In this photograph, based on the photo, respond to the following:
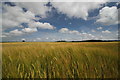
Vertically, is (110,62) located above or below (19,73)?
above

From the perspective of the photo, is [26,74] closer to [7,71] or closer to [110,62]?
[7,71]

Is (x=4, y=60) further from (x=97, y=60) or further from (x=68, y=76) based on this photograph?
(x=97, y=60)

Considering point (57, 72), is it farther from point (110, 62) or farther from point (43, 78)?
point (110, 62)

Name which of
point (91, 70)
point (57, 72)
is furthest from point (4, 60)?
point (91, 70)

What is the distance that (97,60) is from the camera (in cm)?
111

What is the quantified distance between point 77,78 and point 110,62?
516 millimetres

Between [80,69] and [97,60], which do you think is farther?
[97,60]

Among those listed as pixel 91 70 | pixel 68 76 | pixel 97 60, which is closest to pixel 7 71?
pixel 68 76

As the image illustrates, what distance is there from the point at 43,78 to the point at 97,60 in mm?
748

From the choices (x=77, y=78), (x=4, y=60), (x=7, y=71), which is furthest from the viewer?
(x=4, y=60)

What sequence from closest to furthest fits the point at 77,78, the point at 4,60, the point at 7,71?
1. the point at 77,78
2. the point at 7,71
3. the point at 4,60

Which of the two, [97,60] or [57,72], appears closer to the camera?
[57,72]

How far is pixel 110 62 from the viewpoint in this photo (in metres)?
1.06

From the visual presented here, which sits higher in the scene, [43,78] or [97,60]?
[97,60]
